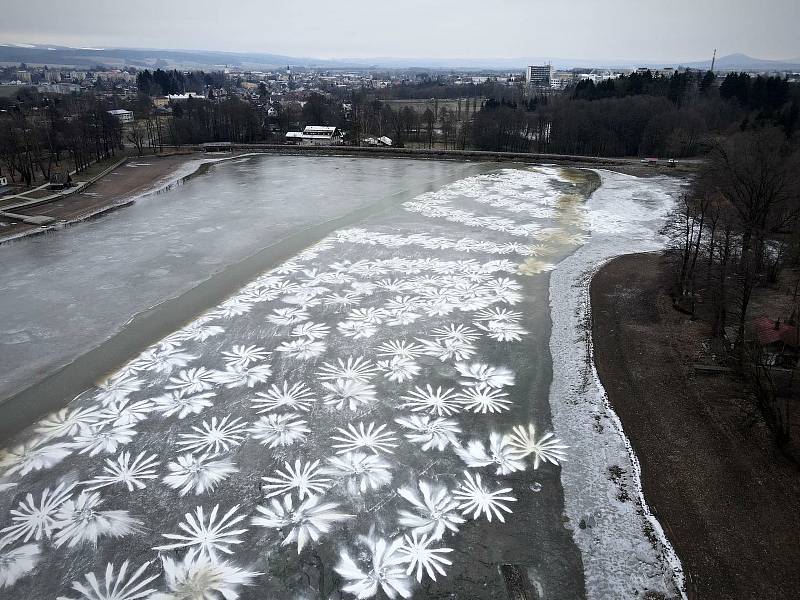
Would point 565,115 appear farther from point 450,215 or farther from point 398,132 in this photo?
point 450,215

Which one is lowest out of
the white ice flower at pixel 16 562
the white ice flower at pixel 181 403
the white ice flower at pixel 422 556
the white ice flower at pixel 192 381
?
the white ice flower at pixel 16 562

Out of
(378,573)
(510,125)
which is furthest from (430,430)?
(510,125)

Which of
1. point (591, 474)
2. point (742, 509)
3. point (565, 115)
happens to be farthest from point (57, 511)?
point (565, 115)

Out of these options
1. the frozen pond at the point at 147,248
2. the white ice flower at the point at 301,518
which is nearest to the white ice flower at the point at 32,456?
the frozen pond at the point at 147,248

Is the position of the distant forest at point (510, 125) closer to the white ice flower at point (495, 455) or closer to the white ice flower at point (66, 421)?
the white ice flower at point (66, 421)

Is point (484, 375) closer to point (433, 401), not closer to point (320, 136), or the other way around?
point (433, 401)
